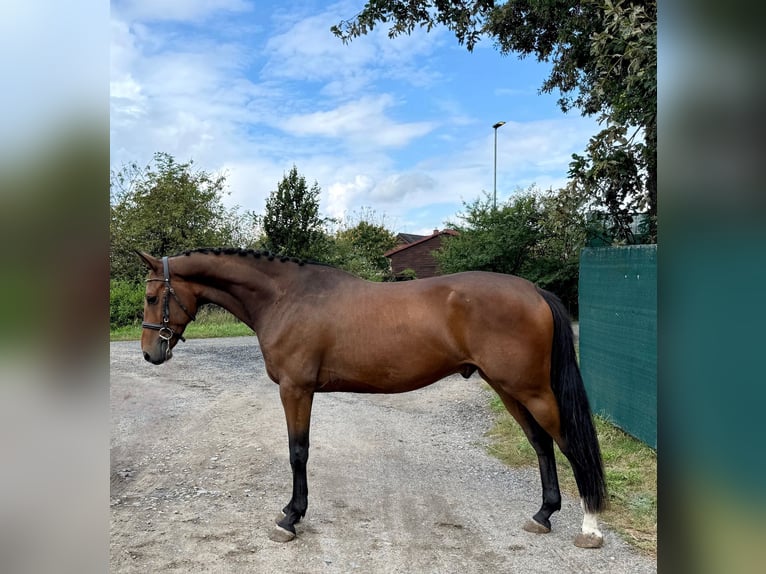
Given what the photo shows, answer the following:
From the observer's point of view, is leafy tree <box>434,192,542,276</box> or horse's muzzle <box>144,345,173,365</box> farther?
leafy tree <box>434,192,542,276</box>

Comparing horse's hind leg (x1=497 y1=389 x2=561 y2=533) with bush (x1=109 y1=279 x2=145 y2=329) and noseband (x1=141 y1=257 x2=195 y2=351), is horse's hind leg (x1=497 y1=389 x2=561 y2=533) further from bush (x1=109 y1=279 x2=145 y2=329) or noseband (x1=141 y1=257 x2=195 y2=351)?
bush (x1=109 y1=279 x2=145 y2=329)

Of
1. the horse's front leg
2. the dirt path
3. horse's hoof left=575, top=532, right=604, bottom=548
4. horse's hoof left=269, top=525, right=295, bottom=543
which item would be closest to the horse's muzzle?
the horse's front leg

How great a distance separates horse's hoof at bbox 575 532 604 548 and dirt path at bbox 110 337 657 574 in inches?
1.7

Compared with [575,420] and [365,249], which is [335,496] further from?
[365,249]

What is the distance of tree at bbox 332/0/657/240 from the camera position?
4711 mm

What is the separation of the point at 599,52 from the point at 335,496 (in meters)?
5.12

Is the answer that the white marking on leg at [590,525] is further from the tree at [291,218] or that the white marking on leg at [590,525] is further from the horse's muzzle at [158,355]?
the tree at [291,218]

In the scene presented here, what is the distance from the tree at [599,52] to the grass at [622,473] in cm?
242

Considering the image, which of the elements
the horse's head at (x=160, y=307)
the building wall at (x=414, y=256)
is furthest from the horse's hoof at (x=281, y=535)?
the building wall at (x=414, y=256)

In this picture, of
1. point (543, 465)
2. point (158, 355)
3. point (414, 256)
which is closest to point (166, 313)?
point (158, 355)

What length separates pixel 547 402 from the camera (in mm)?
3174
